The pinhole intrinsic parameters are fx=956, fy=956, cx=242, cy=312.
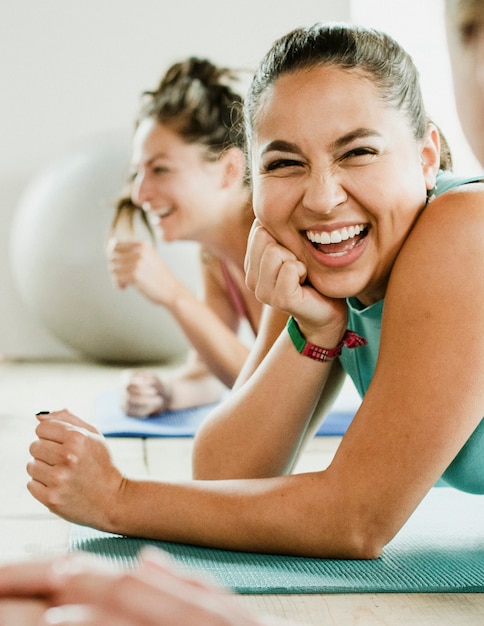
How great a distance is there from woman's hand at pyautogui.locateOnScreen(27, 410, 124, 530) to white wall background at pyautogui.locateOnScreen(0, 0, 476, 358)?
2923mm

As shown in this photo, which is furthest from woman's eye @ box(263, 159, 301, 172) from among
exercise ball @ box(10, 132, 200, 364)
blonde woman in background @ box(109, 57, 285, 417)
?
exercise ball @ box(10, 132, 200, 364)

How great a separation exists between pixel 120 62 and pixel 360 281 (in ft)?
10.3

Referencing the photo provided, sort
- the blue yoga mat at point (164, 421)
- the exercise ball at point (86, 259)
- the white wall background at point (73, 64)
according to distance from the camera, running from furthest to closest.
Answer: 1. the white wall background at point (73, 64)
2. the exercise ball at point (86, 259)
3. the blue yoga mat at point (164, 421)

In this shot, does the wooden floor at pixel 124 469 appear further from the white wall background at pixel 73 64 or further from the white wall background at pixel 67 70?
the white wall background at pixel 73 64

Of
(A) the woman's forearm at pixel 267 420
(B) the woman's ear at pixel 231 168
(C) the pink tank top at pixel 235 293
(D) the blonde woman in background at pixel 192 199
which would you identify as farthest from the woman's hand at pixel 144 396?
(A) the woman's forearm at pixel 267 420

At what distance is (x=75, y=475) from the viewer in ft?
4.09

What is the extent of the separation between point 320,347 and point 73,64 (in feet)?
10.1

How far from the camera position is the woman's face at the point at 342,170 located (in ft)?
3.85

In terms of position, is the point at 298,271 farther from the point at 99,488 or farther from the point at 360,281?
the point at 99,488

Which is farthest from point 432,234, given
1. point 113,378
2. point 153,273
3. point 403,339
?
point 113,378

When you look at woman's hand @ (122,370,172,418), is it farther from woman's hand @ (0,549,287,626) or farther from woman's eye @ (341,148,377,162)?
woman's hand @ (0,549,287,626)

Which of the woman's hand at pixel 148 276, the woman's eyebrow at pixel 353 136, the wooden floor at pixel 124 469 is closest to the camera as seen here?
the wooden floor at pixel 124 469

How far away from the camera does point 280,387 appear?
138 cm

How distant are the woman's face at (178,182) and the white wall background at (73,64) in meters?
1.76
